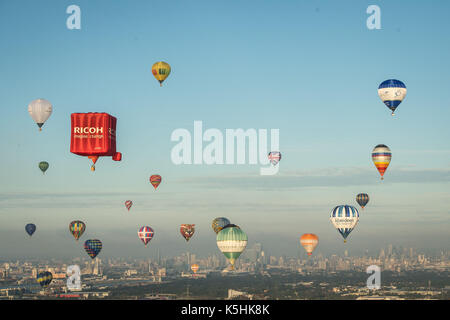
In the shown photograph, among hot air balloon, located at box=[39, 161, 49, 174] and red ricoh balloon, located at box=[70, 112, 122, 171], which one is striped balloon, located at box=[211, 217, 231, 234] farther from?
red ricoh balloon, located at box=[70, 112, 122, 171]

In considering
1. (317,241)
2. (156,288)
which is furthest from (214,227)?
(156,288)

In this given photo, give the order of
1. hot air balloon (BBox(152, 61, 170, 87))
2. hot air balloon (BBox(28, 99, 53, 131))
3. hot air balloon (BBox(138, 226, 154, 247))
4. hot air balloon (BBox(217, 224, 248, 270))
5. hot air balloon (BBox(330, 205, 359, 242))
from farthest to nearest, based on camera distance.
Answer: hot air balloon (BBox(138, 226, 154, 247)) < hot air balloon (BBox(330, 205, 359, 242)) < hot air balloon (BBox(217, 224, 248, 270)) < hot air balloon (BBox(152, 61, 170, 87)) < hot air balloon (BBox(28, 99, 53, 131))

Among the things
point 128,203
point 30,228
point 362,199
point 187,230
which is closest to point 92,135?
point 362,199

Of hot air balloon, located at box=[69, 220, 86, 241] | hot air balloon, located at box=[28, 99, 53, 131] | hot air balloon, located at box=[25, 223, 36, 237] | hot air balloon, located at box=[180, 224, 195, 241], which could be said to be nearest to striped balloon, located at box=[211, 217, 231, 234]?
hot air balloon, located at box=[180, 224, 195, 241]

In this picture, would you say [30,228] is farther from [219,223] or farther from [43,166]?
[219,223]
